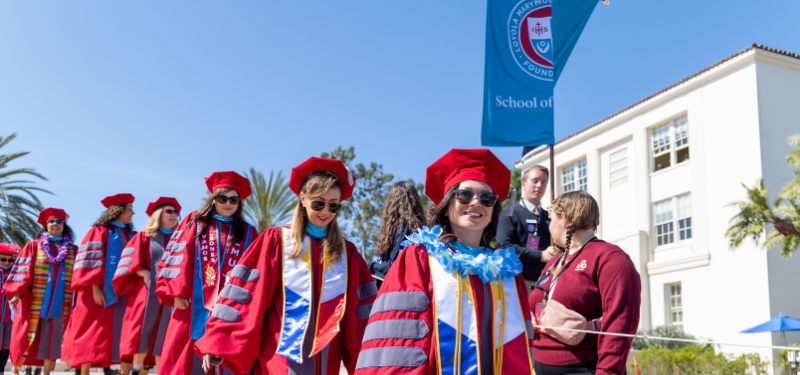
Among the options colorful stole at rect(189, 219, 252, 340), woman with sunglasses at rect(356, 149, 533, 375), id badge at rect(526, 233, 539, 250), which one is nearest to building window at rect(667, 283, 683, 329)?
id badge at rect(526, 233, 539, 250)

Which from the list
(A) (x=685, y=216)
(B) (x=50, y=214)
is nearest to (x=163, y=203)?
(B) (x=50, y=214)

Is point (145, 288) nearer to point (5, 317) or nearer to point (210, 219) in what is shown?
point (210, 219)

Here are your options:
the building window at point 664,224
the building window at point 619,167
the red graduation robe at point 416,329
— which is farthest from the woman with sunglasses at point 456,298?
the building window at point 619,167

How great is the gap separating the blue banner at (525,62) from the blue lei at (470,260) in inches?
168

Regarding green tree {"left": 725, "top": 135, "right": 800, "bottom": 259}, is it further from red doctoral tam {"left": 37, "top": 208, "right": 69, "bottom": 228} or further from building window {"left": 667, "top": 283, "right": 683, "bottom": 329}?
red doctoral tam {"left": 37, "top": 208, "right": 69, "bottom": 228}

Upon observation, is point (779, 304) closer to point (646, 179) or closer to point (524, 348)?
point (646, 179)

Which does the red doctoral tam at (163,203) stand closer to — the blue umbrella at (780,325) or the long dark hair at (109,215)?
the long dark hair at (109,215)

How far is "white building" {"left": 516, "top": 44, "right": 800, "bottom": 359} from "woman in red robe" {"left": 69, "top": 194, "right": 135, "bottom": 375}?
1989 centimetres

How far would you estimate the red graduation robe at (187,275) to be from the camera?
496 cm

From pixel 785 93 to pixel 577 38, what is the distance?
18655 mm

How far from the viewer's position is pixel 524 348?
2.75 metres

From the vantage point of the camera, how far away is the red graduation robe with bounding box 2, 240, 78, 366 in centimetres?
900

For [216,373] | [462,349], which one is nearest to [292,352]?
[216,373]

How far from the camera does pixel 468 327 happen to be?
267cm
